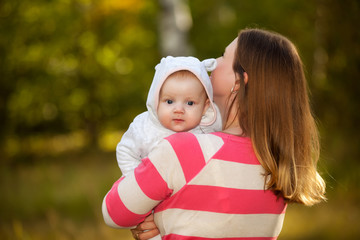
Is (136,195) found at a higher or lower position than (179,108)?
lower

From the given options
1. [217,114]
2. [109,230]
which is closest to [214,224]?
[217,114]

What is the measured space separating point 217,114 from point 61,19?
7.59 meters

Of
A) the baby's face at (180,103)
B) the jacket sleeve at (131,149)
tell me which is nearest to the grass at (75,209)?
the jacket sleeve at (131,149)

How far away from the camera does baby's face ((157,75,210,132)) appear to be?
1.83 m

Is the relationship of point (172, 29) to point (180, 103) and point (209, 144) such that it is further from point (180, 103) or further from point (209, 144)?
point (209, 144)

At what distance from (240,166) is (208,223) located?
251 millimetres

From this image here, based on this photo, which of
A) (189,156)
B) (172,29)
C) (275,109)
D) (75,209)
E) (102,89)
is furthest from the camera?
(102,89)

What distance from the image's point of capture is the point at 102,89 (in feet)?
32.9

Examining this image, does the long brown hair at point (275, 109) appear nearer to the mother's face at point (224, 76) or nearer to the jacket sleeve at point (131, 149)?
the mother's face at point (224, 76)

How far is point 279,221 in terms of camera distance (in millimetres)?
1788

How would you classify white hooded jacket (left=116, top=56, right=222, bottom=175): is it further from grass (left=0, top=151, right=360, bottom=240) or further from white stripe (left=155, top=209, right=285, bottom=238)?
grass (left=0, top=151, right=360, bottom=240)

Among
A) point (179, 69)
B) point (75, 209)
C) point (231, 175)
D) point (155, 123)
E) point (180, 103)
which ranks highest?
point (179, 69)

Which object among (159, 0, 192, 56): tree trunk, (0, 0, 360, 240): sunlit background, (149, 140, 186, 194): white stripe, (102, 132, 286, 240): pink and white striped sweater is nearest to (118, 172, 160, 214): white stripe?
(102, 132, 286, 240): pink and white striped sweater

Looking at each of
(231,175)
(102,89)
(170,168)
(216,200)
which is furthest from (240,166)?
(102,89)
